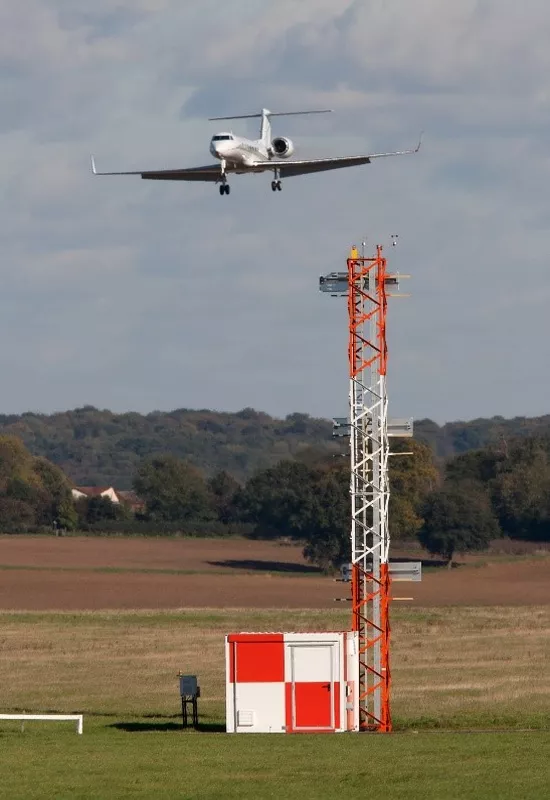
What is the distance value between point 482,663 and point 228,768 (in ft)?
89.0

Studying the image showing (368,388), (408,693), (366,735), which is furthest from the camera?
(408,693)

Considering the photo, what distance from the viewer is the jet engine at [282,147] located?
55000 mm

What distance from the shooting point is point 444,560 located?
11806 centimetres

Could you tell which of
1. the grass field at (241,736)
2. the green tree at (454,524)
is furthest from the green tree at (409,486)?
the grass field at (241,736)

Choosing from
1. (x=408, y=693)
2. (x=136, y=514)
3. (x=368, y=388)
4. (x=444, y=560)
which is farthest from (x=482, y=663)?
(x=136, y=514)

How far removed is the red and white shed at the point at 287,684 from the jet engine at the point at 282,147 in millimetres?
27344

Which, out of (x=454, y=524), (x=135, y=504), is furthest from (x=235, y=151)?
(x=135, y=504)

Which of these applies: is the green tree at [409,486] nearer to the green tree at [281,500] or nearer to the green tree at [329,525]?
the green tree at [329,525]

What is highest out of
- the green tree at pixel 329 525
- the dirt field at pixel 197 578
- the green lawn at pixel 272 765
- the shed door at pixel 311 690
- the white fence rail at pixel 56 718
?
the green tree at pixel 329 525

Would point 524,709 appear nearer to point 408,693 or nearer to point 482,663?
point 408,693

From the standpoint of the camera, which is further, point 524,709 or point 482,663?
point 482,663

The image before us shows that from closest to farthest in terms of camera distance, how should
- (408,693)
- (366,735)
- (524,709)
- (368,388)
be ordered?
(366,735), (368,388), (524,709), (408,693)

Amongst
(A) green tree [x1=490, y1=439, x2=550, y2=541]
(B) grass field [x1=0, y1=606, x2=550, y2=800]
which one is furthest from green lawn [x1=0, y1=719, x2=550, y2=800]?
(A) green tree [x1=490, y1=439, x2=550, y2=541]

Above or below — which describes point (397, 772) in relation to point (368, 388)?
below
